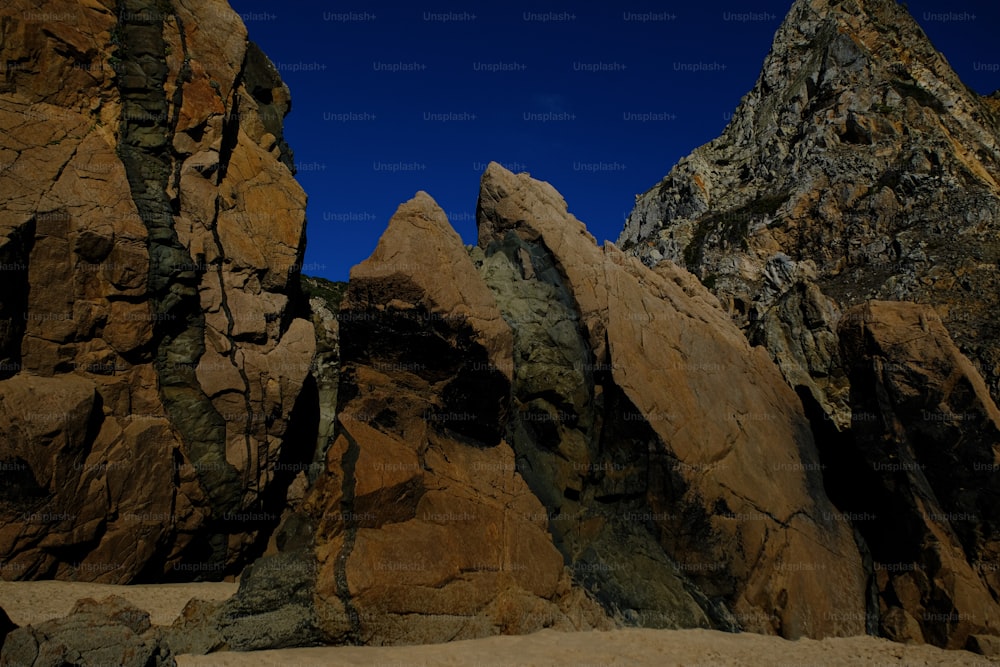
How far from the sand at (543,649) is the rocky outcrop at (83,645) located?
1.50 meters

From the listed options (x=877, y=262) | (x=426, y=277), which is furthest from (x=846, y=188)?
(x=426, y=277)

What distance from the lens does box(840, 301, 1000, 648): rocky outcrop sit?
16.6m

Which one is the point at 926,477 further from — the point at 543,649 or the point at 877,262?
Answer: the point at 877,262

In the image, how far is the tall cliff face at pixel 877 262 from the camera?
57.5 ft

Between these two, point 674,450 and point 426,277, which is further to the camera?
point 674,450

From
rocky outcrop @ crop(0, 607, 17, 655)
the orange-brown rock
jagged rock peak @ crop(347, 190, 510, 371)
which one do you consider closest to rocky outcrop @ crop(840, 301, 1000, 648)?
the orange-brown rock

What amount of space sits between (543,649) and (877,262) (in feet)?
179

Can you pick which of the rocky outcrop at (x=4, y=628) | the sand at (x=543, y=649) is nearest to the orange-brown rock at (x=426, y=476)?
the sand at (x=543, y=649)

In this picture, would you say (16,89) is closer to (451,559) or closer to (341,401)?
(341,401)

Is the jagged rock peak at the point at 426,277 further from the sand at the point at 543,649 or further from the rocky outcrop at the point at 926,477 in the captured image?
the rocky outcrop at the point at 926,477

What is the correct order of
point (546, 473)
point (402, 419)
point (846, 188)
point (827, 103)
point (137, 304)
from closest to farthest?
1. point (402, 419)
2. point (137, 304)
3. point (546, 473)
4. point (846, 188)
5. point (827, 103)

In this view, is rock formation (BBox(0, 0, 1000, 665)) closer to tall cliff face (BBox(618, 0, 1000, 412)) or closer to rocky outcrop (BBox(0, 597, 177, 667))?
rocky outcrop (BBox(0, 597, 177, 667))

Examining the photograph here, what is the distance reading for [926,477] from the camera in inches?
720

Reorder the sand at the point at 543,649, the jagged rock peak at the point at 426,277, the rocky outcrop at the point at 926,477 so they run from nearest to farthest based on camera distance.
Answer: the sand at the point at 543,649 → the rocky outcrop at the point at 926,477 → the jagged rock peak at the point at 426,277
